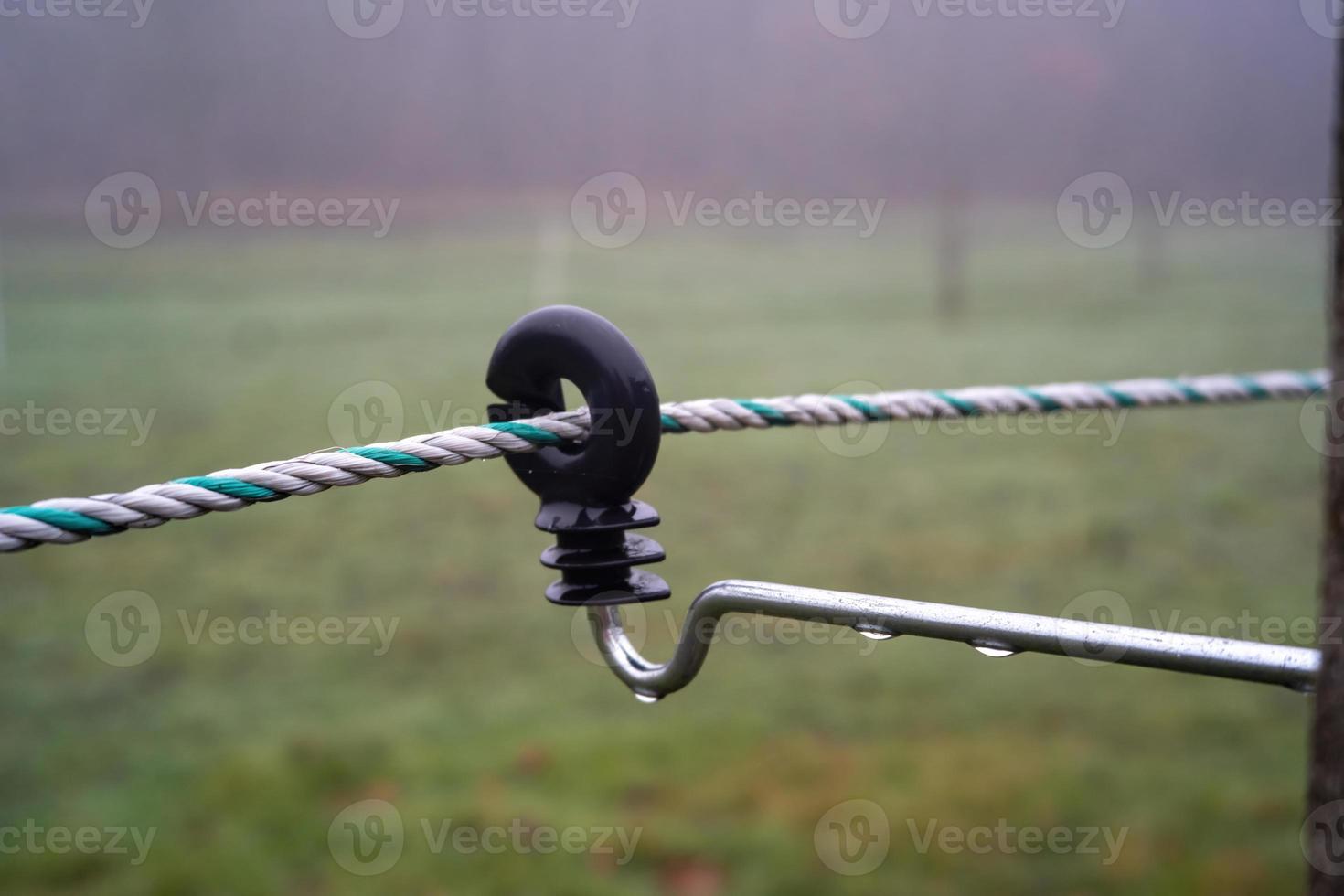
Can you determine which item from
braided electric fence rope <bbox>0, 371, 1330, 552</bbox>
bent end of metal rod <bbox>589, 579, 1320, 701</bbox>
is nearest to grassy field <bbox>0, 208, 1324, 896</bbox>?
braided electric fence rope <bbox>0, 371, 1330, 552</bbox>

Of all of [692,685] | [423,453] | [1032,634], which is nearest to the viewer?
[1032,634]

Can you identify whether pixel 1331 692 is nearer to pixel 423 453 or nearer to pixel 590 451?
pixel 590 451

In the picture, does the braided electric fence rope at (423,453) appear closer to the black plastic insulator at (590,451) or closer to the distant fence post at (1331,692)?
the black plastic insulator at (590,451)

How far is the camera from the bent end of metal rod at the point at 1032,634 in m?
0.63

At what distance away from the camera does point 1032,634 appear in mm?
651

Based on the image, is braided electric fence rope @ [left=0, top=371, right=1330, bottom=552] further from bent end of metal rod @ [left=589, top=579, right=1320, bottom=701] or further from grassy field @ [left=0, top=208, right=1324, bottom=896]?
grassy field @ [left=0, top=208, right=1324, bottom=896]

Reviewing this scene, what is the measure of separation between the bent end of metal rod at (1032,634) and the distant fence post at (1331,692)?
0.08 feet

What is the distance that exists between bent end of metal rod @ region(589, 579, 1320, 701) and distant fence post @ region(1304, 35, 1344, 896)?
2 cm

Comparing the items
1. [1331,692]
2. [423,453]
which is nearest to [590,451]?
[423,453]

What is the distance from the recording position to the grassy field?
7.95 feet

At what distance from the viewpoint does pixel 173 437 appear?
6.50 meters

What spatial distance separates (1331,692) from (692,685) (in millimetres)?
2719

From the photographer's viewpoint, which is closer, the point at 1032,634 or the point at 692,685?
the point at 1032,634

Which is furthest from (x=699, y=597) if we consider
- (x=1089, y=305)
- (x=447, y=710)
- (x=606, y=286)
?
(x=606, y=286)
